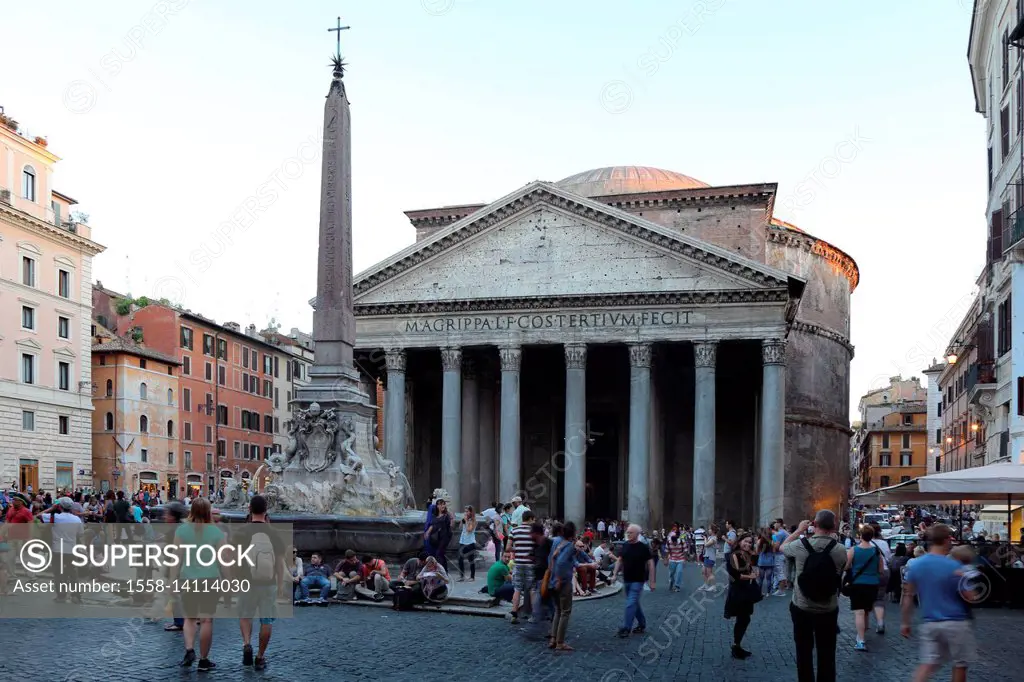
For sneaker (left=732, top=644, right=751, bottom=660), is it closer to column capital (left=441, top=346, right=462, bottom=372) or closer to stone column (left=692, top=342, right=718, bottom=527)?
stone column (left=692, top=342, right=718, bottom=527)

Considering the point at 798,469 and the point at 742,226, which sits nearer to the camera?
the point at 742,226

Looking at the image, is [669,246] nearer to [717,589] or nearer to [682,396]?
[682,396]

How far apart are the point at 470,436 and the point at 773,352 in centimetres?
1042

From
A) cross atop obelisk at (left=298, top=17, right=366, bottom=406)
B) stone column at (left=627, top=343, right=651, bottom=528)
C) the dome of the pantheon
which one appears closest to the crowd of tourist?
cross atop obelisk at (left=298, top=17, right=366, bottom=406)

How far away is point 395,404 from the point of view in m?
34.5

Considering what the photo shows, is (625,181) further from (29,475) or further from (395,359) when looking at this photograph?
(29,475)

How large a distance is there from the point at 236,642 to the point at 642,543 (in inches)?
166

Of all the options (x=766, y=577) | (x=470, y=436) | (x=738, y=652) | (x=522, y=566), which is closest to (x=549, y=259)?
(x=470, y=436)

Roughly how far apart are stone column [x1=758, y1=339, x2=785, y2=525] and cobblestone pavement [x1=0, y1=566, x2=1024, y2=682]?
17827 millimetres

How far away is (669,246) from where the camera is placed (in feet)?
104

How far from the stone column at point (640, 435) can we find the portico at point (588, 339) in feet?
0.14

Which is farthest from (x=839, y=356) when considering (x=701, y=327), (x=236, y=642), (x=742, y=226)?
(x=236, y=642)

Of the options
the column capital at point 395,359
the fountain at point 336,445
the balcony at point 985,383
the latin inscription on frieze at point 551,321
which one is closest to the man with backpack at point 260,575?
the fountain at point 336,445

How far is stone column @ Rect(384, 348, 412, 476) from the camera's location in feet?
112
